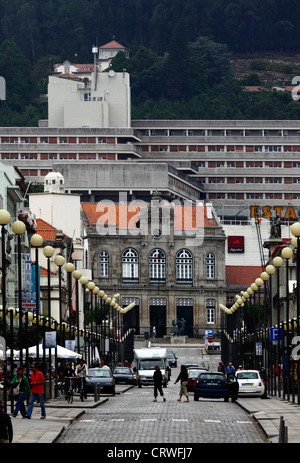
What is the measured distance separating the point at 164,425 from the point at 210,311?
156370 millimetres

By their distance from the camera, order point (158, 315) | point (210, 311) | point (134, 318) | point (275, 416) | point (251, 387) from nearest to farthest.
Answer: point (275, 416), point (251, 387), point (134, 318), point (210, 311), point (158, 315)

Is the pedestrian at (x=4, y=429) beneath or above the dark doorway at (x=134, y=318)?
beneath

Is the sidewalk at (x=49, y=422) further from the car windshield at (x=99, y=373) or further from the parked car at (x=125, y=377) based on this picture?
the parked car at (x=125, y=377)

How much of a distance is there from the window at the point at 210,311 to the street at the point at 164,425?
13436cm

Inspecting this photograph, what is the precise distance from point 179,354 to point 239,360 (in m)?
39.2

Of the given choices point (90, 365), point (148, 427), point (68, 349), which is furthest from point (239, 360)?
point (148, 427)

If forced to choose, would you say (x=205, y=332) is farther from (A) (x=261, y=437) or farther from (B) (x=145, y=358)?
(A) (x=261, y=437)

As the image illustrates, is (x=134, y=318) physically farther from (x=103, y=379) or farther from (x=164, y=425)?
Result: (x=164, y=425)

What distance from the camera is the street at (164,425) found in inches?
1433

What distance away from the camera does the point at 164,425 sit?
42031 mm

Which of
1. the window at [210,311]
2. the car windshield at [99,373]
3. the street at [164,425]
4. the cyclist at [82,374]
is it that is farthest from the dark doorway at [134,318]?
the street at [164,425]

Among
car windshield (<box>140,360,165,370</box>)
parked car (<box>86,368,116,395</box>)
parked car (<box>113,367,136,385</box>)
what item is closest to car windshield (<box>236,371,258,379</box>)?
parked car (<box>86,368,116,395</box>)

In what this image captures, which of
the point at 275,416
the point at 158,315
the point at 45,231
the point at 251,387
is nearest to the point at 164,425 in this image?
the point at 275,416
